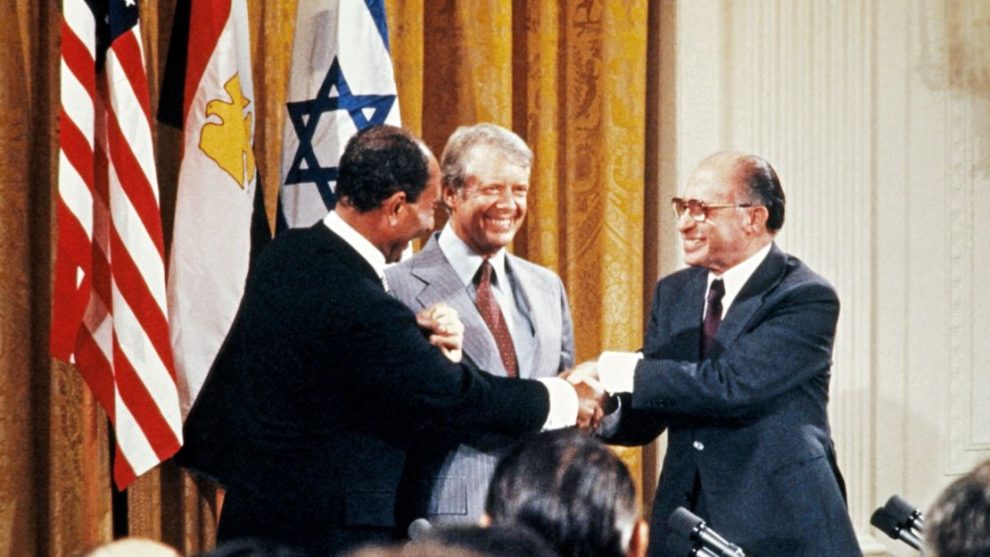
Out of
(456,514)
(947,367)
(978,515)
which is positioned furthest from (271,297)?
(947,367)

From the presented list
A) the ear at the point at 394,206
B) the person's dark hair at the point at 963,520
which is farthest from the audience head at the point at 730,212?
the person's dark hair at the point at 963,520

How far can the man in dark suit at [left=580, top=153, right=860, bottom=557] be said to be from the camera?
3.71m

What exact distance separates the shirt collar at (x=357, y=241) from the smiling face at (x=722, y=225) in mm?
866

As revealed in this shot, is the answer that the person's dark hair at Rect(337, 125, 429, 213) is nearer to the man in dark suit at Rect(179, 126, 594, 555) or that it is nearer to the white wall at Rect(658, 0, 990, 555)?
the man in dark suit at Rect(179, 126, 594, 555)

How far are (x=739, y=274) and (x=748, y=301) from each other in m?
0.11

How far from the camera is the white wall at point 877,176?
5.50 metres

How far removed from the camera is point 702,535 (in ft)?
9.30

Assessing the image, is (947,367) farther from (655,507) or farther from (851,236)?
(655,507)

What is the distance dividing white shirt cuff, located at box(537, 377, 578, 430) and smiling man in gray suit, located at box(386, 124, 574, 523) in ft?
0.45

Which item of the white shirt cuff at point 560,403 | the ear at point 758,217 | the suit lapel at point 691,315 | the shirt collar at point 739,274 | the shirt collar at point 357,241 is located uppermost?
the ear at point 758,217

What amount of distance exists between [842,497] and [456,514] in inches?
40.1

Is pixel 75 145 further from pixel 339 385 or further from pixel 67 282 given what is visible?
pixel 339 385

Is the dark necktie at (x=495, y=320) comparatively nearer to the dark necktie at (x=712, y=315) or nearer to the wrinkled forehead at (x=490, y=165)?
the wrinkled forehead at (x=490, y=165)

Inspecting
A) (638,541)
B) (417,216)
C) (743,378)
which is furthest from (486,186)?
(638,541)
